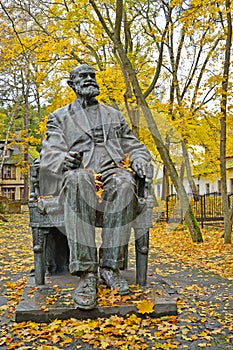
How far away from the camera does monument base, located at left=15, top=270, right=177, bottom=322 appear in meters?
3.41

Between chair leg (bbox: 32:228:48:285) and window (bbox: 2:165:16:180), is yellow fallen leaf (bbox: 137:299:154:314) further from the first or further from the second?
window (bbox: 2:165:16:180)

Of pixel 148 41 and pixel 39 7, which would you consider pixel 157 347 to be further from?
pixel 148 41

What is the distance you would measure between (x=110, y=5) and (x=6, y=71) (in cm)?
890

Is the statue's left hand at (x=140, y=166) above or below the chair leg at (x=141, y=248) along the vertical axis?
above

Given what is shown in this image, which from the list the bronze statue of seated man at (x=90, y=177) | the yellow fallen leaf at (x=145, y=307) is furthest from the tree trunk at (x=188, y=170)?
the yellow fallen leaf at (x=145, y=307)

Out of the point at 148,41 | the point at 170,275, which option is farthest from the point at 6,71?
the point at 170,275

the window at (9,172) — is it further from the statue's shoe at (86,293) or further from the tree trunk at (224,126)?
the statue's shoe at (86,293)

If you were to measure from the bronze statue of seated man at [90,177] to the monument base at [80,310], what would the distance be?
0.27 feet

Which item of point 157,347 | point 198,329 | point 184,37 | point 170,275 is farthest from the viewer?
point 184,37

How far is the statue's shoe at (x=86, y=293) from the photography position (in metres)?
3.38

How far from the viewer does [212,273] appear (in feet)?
20.6

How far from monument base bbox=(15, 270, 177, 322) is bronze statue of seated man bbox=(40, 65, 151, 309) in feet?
0.27

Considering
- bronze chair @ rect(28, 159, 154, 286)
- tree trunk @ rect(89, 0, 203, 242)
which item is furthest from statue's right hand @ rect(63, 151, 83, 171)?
tree trunk @ rect(89, 0, 203, 242)

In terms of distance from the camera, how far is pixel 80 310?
3408 millimetres
